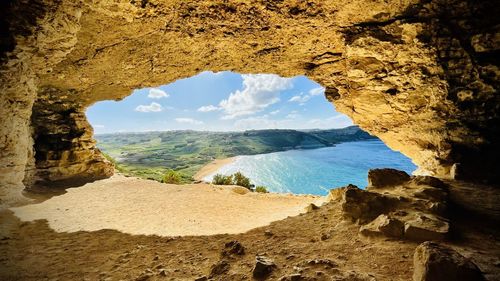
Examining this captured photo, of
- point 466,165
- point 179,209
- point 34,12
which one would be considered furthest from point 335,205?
point 34,12

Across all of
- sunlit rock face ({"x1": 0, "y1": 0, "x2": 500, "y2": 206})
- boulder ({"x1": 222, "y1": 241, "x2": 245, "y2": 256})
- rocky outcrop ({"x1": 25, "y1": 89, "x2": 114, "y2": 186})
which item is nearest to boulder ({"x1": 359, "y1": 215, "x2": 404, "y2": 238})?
boulder ({"x1": 222, "y1": 241, "x2": 245, "y2": 256})

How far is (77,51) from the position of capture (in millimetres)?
10336

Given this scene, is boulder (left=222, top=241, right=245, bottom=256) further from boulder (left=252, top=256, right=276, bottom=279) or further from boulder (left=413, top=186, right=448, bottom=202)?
boulder (left=413, top=186, right=448, bottom=202)

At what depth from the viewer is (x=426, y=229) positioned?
4.32 meters

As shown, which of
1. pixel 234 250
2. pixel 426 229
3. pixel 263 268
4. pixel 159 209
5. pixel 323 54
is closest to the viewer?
pixel 263 268

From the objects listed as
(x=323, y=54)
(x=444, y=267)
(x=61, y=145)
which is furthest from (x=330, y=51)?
(x=61, y=145)

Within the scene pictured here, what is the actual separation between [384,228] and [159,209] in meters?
10.3

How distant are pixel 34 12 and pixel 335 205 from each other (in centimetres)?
994

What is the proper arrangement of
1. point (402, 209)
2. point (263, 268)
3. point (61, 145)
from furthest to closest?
point (61, 145) < point (402, 209) < point (263, 268)

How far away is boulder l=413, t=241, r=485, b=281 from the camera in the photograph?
282 centimetres

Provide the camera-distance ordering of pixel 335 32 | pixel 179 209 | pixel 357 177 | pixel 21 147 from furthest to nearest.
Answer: pixel 357 177 < pixel 179 209 < pixel 21 147 < pixel 335 32

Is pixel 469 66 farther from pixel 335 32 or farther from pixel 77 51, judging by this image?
pixel 77 51

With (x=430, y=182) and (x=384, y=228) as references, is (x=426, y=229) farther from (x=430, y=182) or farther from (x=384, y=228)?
(x=430, y=182)

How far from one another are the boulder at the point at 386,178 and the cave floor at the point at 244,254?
126cm
